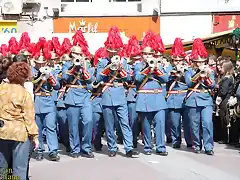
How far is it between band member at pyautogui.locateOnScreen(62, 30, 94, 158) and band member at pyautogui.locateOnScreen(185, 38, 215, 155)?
1669 millimetres

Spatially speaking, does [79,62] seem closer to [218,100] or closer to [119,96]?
A: [119,96]

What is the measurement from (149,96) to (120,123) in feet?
2.11

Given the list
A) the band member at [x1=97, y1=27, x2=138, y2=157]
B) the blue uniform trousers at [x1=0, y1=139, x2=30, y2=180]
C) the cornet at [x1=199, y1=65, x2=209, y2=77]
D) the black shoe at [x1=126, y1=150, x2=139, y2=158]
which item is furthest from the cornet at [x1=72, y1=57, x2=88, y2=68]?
the blue uniform trousers at [x1=0, y1=139, x2=30, y2=180]

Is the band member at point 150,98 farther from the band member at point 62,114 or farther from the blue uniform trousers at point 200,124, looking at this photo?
the band member at point 62,114

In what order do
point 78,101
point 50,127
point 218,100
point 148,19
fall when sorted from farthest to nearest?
1. point 148,19
2. point 218,100
3. point 78,101
4. point 50,127

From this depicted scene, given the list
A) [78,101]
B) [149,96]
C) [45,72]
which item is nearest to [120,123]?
[149,96]

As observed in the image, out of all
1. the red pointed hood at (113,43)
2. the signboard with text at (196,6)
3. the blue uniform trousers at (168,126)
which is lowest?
the blue uniform trousers at (168,126)

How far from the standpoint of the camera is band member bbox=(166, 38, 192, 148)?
8.84 m

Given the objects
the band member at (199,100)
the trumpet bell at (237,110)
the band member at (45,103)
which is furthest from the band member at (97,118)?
the trumpet bell at (237,110)

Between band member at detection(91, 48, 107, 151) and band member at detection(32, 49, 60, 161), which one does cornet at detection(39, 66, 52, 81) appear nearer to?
band member at detection(32, 49, 60, 161)

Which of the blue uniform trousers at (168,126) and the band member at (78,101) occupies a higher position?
the band member at (78,101)

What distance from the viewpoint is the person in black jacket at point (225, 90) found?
9.18 m

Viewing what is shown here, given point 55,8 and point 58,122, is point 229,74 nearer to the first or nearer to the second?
point 58,122

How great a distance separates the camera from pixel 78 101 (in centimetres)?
796
